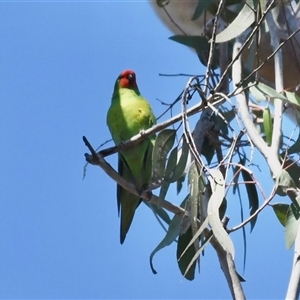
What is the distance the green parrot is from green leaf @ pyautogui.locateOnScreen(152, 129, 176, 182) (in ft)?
0.88

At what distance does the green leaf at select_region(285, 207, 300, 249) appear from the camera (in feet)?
5.18

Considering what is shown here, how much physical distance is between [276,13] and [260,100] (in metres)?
0.27

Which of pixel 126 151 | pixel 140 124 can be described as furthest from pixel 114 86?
pixel 126 151

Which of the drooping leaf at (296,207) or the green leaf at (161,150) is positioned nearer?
the drooping leaf at (296,207)

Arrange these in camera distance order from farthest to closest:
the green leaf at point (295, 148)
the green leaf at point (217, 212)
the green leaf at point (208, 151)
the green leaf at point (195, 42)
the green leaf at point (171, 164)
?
the green leaf at point (208, 151) < the green leaf at point (195, 42) < the green leaf at point (295, 148) < the green leaf at point (171, 164) < the green leaf at point (217, 212)

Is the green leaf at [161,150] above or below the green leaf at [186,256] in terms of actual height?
above

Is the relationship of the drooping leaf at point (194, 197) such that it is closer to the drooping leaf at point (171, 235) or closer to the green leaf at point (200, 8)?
the drooping leaf at point (171, 235)

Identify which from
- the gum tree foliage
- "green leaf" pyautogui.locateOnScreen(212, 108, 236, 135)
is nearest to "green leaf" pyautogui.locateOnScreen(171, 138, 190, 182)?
the gum tree foliage

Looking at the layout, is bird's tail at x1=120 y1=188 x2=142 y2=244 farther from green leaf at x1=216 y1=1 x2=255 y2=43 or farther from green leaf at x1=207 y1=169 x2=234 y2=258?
green leaf at x1=207 y1=169 x2=234 y2=258

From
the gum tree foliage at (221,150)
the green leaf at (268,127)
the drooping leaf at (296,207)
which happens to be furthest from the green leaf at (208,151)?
the drooping leaf at (296,207)

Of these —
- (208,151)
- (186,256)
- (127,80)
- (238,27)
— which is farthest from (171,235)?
(127,80)

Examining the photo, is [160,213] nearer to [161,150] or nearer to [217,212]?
[161,150]

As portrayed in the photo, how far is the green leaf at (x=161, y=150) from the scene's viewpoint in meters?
1.67

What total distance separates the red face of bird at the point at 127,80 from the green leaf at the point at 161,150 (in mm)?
839
